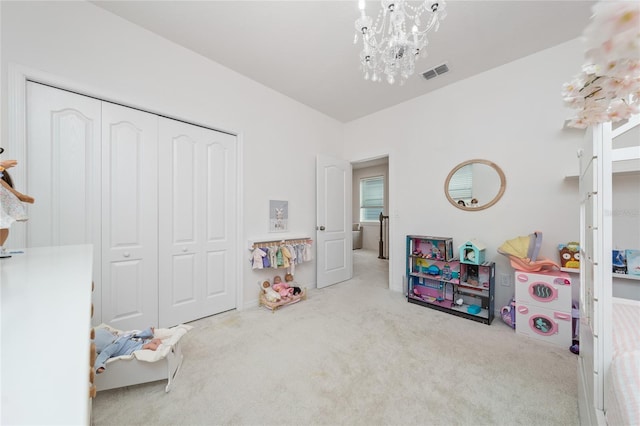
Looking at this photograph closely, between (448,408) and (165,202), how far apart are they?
2.63m

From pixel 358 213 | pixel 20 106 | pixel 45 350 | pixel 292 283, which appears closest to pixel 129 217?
pixel 20 106

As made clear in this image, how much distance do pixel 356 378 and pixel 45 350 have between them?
1.58m

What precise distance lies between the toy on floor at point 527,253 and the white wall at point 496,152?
0.13m

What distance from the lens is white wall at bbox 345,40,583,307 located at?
217 cm

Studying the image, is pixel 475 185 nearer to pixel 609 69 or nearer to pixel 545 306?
pixel 545 306

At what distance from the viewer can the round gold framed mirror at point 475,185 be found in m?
2.51

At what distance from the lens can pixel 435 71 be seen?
8.30 feet

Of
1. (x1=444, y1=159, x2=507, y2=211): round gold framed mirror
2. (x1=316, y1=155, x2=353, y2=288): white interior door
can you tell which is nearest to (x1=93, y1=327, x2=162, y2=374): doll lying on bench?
(x1=316, y1=155, x2=353, y2=288): white interior door

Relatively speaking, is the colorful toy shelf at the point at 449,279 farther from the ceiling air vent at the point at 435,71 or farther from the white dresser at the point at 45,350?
the white dresser at the point at 45,350

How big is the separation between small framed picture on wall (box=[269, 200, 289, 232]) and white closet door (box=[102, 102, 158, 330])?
3.97 feet

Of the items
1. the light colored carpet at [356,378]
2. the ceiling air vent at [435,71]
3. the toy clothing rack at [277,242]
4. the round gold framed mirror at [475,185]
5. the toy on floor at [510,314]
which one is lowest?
the light colored carpet at [356,378]

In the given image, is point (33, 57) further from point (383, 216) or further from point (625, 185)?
point (383, 216)

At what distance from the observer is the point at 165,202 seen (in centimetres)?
216

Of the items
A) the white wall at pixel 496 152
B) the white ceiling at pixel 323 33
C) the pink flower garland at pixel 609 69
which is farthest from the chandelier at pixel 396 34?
the white wall at pixel 496 152
